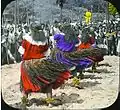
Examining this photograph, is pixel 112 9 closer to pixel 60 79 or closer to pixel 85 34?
pixel 85 34

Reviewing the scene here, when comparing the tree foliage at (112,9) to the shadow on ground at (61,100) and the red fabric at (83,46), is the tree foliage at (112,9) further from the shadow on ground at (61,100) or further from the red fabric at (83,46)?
the shadow on ground at (61,100)

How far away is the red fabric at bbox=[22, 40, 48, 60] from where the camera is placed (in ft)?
4.79

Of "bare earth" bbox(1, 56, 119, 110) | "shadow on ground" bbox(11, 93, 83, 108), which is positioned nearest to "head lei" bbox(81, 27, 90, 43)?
"bare earth" bbox(1, 56, 119, 110)

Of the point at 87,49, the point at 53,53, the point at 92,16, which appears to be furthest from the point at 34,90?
the point at 92,16

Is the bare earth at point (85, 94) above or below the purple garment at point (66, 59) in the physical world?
below

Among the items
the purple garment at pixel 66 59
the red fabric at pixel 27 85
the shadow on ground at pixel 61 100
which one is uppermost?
the purple garment at pixel 66 59

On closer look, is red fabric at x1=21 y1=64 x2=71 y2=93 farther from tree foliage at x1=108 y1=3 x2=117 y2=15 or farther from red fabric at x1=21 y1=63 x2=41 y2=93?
tree foliage at x1=108 y1=3 x2=117 y2=15

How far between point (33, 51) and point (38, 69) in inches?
3.4

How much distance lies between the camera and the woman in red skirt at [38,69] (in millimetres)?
1462

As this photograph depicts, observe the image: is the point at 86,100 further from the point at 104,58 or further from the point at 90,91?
the point at 104,58

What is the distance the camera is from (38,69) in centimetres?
147

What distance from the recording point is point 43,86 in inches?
58.2

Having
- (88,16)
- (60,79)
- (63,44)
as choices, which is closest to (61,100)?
(60,79)

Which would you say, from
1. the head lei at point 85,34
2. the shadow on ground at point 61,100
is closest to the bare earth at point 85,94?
the shadow on ground at point 61,100
